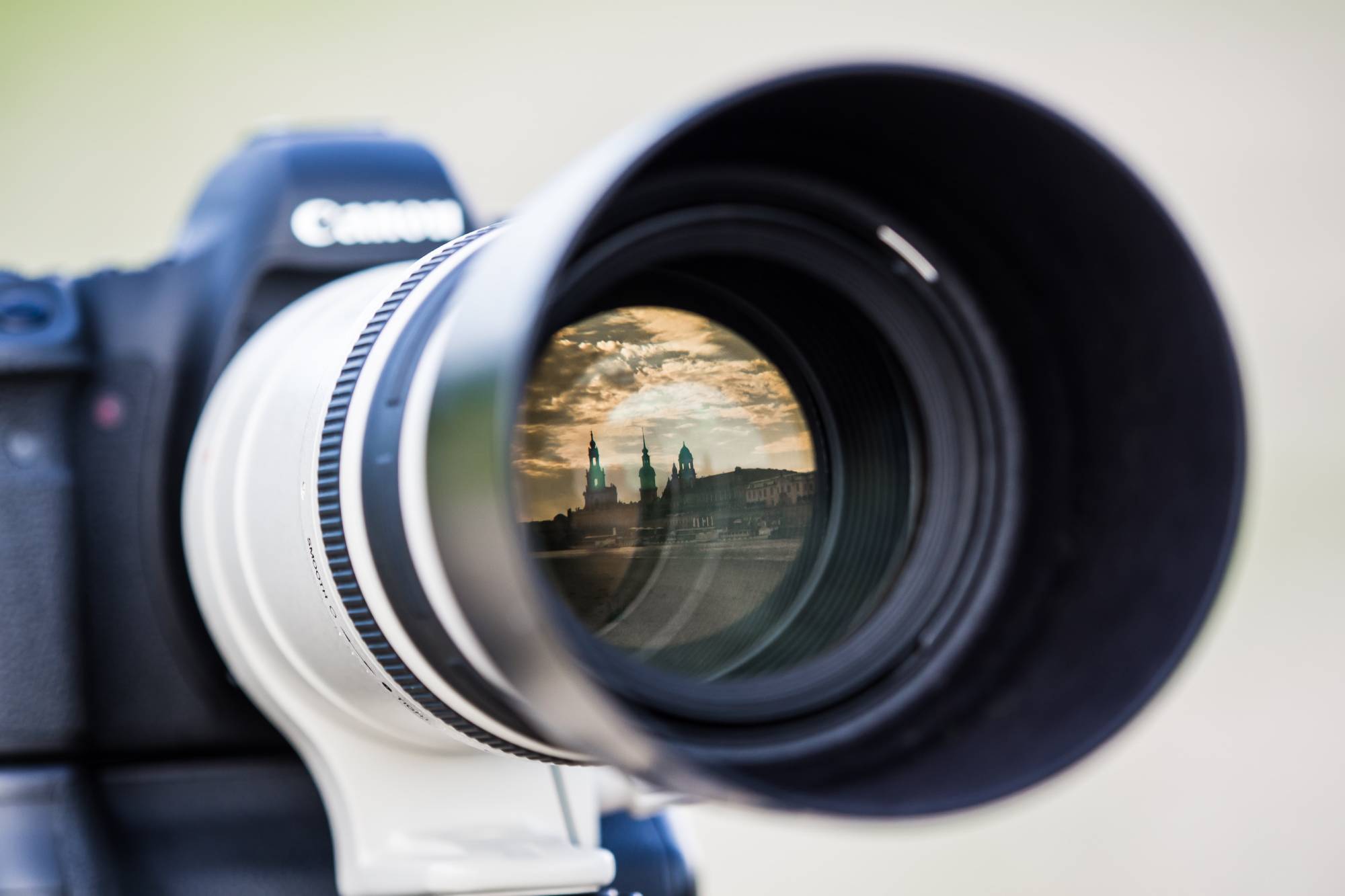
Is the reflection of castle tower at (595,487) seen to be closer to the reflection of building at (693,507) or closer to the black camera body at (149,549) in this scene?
the reflection of building at (693,507)

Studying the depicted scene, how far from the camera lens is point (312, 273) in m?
0.65

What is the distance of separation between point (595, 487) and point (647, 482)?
2cm

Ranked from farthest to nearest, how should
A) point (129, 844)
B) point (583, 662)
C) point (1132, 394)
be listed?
point (129, 844)
point (1132, 394)
point (583, 662)

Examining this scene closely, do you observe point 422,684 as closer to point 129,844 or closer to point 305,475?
point 305,475

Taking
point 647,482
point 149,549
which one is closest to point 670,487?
point 647,482

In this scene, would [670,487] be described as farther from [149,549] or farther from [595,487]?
[149,549]

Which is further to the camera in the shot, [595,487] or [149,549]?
[149,549]

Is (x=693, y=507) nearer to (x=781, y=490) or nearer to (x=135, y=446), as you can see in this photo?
(x=781, y=490)

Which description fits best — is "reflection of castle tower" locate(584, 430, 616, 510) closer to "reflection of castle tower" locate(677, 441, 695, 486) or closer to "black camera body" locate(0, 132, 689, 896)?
"reflection of castle tower" locate(677, 441, 695, 486)

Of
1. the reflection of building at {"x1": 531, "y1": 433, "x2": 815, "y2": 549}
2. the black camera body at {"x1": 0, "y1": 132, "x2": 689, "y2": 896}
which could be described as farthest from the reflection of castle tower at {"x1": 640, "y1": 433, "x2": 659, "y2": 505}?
the black camera body at {"x1": 0, "y1": 132, "x2": 689, "y2": 896}

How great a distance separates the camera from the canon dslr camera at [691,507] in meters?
0.40

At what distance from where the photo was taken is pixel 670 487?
1.62 feet

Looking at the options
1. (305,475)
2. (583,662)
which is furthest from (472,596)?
(305,475)

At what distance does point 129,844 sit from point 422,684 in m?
0.23
